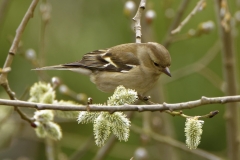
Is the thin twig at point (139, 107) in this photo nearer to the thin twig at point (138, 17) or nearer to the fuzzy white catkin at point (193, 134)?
the fuzzy white catkin at point (193, 134)

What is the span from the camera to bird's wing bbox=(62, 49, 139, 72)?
4805 mm

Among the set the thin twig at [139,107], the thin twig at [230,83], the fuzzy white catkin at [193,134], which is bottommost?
the fuzzy white catkin at [193,134]

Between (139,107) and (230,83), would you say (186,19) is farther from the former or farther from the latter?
(139,107)

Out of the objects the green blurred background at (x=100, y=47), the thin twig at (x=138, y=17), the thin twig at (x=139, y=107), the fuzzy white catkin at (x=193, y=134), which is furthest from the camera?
the green blurred background at (x=100, y=47)

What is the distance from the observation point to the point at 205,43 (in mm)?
7148

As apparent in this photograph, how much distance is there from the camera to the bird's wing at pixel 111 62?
480 centimetres

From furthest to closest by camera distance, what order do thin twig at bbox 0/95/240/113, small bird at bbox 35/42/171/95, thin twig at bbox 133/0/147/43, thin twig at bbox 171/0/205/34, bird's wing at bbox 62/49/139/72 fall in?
bird's wing at bbox 62/49/139/72 < small bird at bbox 35/42/171/95 < thin twig at bbox 171/0/205/34 < thin twig at bbox 133/0/147/43 < thin twig at bbox 0/95/240/113

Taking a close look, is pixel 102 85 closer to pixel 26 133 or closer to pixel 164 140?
pixel 164 140

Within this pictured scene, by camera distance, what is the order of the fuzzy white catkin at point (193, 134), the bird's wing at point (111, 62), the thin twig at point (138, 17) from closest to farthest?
the fuzzy white catkin at point (193, 134)
the thin twig at point (138, 17)
the bird's wing at point (111, 62)

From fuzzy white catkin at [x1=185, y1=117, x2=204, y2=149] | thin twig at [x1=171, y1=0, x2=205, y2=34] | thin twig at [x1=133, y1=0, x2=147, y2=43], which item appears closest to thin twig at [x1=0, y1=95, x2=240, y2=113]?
fuzzy white catkin at [x1=185, y1=117, x2=204, y2=149]

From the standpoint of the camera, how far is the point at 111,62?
4879 millimetres

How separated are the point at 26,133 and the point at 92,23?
2441mm

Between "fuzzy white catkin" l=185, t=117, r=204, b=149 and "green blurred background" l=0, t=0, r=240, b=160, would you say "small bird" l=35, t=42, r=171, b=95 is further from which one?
"fuzzy white catkin" l=185, t=117, r=204, b=149

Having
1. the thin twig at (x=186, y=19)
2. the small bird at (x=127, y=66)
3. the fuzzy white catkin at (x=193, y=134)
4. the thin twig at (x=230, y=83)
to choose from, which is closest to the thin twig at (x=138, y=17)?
the thin twig at (x=186, y=19)
